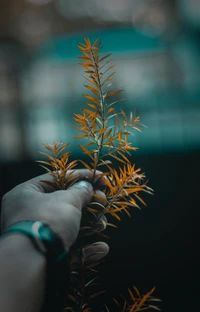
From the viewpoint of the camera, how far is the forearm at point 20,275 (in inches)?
18.5

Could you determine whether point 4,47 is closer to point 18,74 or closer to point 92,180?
point 18,74

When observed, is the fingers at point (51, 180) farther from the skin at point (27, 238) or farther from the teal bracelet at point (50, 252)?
the teal bracelet at point (50, 252)

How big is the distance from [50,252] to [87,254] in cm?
17

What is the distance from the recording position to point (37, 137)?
0.80 meters

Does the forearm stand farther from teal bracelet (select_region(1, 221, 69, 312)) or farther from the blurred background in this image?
the blurred background

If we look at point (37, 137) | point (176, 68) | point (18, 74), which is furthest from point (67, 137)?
point (176, 68)

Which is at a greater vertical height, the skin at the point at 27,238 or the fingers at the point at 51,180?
the fingers at the point at 51,180

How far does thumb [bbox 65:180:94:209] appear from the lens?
58 cm

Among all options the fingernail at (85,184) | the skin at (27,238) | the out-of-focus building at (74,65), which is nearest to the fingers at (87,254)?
the skin at (27,238)

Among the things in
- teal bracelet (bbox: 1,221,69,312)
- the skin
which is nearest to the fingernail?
the skin

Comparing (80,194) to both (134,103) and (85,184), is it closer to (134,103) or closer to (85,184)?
(85,184)

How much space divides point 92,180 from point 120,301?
359mm

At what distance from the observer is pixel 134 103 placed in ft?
2.77

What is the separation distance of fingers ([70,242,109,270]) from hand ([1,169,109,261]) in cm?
9
